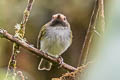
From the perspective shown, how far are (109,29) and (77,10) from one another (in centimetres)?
546

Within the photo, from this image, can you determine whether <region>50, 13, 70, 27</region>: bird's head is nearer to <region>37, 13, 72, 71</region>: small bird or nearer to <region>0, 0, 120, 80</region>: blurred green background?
<region>37, 13, 72, 71</region>: small bird

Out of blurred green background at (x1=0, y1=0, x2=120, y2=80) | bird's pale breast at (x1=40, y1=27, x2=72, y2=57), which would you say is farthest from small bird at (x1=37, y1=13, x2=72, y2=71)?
blurred green background at (x1=0, y1=0, x2=120, y2=80)

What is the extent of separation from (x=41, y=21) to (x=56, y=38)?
2.60 meters

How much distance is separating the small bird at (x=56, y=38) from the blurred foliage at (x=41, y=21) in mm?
2254

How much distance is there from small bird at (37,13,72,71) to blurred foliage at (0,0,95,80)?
2.25m

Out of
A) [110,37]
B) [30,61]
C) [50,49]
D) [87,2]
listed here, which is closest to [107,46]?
[110,37]

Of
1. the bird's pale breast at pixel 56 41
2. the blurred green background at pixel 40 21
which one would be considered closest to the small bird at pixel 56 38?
the bird's pale breast at pixel 56 41

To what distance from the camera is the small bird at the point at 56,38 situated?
3107mm

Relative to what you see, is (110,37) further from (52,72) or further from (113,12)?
(52,72)

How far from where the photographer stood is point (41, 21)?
572 cm

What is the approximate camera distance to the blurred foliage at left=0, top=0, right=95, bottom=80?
5609 millimetres

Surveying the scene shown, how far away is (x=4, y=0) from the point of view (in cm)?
552

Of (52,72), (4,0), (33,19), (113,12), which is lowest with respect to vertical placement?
(52,72)

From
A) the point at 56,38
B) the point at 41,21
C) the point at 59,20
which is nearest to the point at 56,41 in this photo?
the point at 56,38
